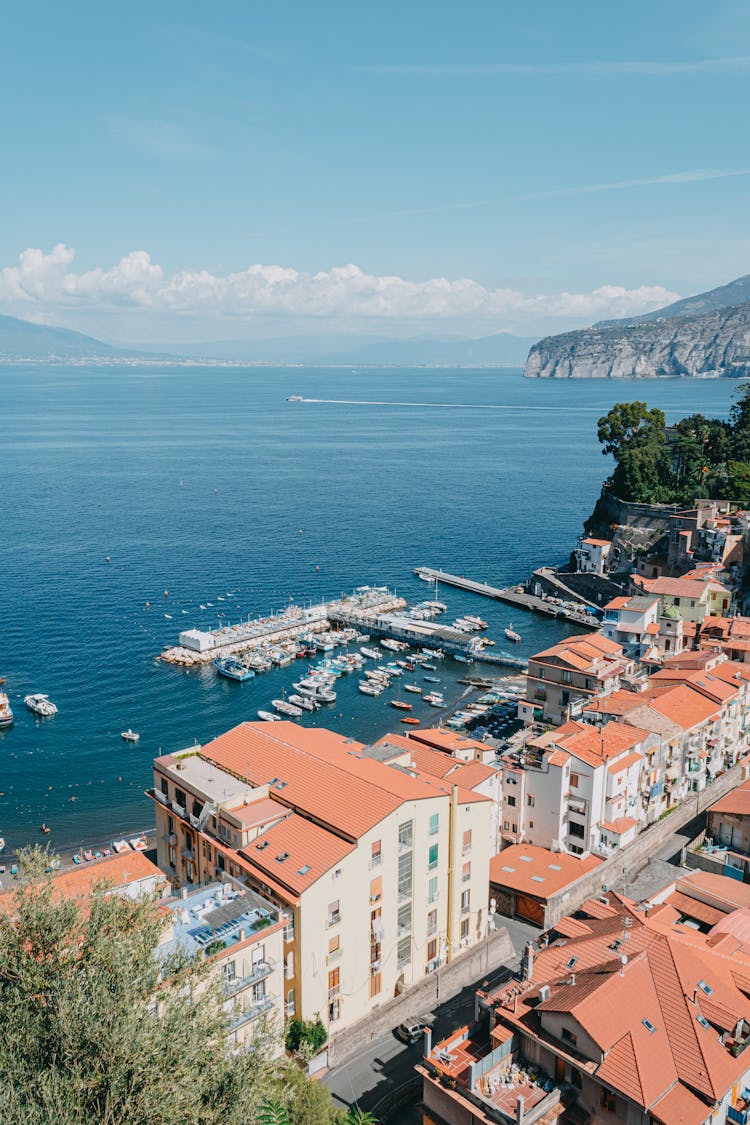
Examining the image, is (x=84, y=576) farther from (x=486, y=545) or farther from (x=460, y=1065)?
(x=460, y=1065)

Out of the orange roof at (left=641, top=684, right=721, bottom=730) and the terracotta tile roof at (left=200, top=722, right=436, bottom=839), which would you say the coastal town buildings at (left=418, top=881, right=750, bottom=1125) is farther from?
the orange roof at (left=641, top=684, right=721, bottom=730)

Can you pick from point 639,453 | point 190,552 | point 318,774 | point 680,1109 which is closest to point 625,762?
point 318,774

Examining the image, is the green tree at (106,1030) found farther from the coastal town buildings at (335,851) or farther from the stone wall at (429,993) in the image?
the stone wall at (429,993)

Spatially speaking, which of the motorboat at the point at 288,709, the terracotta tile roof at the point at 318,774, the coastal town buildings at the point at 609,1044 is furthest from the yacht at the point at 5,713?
the coastal town buildings at the point at 609,1044

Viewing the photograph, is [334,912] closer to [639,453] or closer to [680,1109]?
[680,1109]

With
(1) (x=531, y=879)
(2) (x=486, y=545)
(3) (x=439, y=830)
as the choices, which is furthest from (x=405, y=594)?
(3) (x=439, y=830)

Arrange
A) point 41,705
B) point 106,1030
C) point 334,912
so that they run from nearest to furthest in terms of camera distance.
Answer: point 106,1030 < point 334,912 < point 41,705
